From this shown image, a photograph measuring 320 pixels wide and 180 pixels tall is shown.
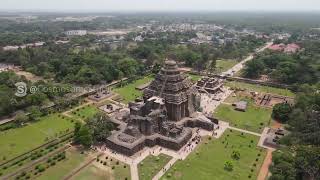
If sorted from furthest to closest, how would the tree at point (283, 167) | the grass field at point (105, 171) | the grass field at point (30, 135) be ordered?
the grass field at point (30, 135)
the grass field at point (105, 171)
the tree at point (283, 167)

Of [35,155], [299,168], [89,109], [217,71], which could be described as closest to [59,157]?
[35,155]

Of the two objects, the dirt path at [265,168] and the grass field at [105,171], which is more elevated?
the grass field at [105,171]

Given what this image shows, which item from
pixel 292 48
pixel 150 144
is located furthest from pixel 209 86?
pixel 292 48

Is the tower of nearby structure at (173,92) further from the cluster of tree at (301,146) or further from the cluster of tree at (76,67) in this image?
the cluster of tree at (76,67)

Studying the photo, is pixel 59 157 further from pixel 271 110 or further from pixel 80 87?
pixel 271 110

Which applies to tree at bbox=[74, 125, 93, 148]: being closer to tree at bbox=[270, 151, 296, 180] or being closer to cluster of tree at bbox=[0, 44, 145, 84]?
tree at bbox=[270, 151, 296, 180]

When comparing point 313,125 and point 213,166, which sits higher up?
point 313,125

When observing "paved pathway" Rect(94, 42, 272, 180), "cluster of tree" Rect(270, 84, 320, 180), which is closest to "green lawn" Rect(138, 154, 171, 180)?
"paved pathway" Rect(94, 42, 272, 180)

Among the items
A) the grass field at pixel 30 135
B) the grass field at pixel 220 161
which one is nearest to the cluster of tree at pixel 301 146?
the grass field at pixel 220 161
